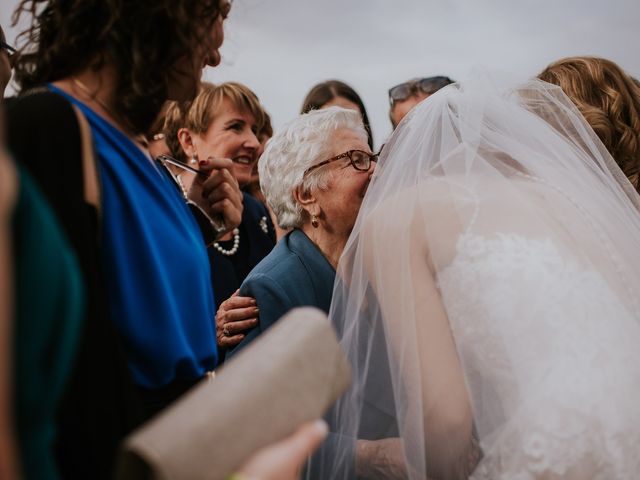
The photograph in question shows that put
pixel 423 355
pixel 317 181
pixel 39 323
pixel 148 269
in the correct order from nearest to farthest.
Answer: pixel 39 323, pixel 148 269, pixel 423 355, pixel 317 181

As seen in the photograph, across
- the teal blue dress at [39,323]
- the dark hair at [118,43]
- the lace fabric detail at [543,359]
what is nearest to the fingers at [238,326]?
the lace fabric detail at [543,359]

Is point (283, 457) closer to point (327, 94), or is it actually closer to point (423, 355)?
point (423, 355)

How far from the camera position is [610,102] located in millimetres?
2334

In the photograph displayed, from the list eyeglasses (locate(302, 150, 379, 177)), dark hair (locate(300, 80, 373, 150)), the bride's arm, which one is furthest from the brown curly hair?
dark hair (locate(300, 80, 373, 150))

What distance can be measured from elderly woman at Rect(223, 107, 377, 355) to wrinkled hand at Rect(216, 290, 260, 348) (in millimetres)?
167

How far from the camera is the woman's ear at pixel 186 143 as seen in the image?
3.44 meters

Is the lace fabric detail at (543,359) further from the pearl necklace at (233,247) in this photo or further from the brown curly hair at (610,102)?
the pearl necklace at (233,247)

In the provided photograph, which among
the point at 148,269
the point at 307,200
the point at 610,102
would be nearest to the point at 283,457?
the point at 148,269

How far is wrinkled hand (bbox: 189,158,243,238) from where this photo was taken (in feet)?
5.79

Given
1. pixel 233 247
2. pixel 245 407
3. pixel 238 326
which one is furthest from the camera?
pixel 233 247

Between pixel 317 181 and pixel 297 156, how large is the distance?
0.13 meters

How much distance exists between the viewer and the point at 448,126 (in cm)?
210

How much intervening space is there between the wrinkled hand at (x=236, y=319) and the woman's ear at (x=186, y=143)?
49.5 inches

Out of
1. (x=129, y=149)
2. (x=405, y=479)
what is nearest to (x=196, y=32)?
(x=129, y=149)
